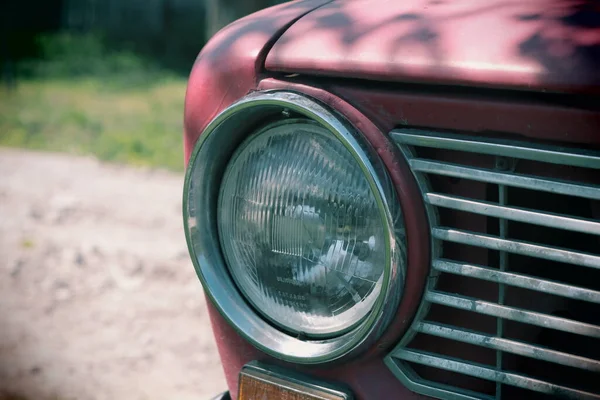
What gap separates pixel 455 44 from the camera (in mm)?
1268

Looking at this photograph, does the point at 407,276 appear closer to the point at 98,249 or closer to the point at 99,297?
the point at 99,297

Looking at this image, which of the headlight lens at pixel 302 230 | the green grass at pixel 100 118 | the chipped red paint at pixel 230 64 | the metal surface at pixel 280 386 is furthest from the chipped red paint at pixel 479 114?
the green grass at pixel 100 118

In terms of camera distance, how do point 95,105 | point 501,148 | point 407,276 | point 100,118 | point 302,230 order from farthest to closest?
point 95,105 → point 100,118 → point 302,230 → point 407,276 → point 501,148

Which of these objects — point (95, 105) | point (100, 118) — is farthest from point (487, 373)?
point (95, 105)

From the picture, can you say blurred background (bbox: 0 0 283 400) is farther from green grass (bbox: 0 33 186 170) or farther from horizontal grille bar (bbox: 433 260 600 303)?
horizontal grille bar (bbox: 433 260 600 303)

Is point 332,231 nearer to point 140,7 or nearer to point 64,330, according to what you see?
point 64,330

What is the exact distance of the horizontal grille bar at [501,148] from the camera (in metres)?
1.14

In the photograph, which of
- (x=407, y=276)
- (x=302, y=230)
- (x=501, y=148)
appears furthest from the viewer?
(x=302, y=230)

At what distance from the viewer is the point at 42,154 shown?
22.0ft

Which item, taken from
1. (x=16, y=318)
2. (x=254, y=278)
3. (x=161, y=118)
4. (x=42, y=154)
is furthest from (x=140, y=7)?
(x=254, y=278)

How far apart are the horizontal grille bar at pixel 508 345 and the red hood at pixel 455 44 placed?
1.43 ft

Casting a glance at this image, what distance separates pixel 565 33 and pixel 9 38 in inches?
553

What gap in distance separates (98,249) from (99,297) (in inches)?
24.6

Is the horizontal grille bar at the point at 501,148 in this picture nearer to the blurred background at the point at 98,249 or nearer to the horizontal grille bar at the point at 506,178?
the horizontal grille bar at the point at 506,178
